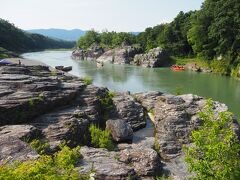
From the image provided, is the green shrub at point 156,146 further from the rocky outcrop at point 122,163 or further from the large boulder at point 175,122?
the rocky outcrop at point 122,163

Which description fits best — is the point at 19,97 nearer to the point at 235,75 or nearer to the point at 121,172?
the point at 121,172

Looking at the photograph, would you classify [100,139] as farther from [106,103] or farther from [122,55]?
[122,55]

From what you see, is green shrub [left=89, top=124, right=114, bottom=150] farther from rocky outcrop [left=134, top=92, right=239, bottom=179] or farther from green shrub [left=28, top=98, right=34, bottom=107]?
green shrub [left=28, top=98, right=34, bottom=107]

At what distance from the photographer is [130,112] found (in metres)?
35.2

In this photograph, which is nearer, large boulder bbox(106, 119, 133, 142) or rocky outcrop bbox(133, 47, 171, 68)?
large boulder bbox(106, 119, 133, 142)

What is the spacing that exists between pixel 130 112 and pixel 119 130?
577 centimetres

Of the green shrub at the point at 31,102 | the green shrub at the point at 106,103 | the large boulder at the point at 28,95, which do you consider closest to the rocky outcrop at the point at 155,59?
the green shrub at the point at 106,103

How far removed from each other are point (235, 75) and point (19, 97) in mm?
63313

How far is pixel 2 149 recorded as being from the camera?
20234 mm

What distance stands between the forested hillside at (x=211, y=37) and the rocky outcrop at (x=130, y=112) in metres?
51.4

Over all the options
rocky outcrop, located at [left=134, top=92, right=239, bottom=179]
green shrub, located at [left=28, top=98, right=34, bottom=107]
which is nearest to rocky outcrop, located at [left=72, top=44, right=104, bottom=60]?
rocky outcrop, located at [left=134, top=92, right=239, bottom=179]

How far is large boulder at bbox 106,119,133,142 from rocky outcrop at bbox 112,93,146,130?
10.4 ft

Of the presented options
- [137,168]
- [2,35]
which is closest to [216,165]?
[137,168]

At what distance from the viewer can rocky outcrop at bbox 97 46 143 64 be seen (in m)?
129
